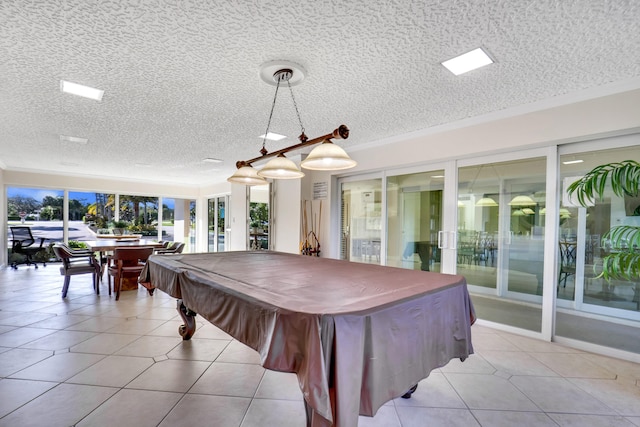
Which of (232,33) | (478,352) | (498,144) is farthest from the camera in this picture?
(498,144)

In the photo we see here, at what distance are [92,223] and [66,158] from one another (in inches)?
121

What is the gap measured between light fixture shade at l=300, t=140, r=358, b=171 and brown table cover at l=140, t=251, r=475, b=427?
903mm

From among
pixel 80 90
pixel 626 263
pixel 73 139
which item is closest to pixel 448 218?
pixel 626 263

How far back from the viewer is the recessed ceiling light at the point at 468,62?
2158mm

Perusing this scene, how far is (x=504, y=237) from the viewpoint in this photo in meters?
3.56

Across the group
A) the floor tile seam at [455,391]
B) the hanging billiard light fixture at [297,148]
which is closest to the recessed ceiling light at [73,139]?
the hanging billiard light fixture at [297,148]

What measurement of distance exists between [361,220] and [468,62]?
3.18 meters

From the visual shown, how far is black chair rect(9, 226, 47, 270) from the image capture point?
270 inches

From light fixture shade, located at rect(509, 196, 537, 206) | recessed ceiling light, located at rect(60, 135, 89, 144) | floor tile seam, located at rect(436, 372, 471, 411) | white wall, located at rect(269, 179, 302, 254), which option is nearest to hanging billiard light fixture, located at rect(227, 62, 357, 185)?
floor tile seam, located at rect(436, 372, 471, 411)

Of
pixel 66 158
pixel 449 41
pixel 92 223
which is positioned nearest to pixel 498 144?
pixel 449 41

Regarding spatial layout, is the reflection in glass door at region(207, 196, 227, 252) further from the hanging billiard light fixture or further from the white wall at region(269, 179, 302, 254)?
the hanging billiard light fixture

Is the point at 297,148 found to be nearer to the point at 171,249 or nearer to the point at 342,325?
the point at 342,325

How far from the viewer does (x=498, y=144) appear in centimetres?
327

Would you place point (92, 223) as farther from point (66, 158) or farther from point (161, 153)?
point (161, 153)
